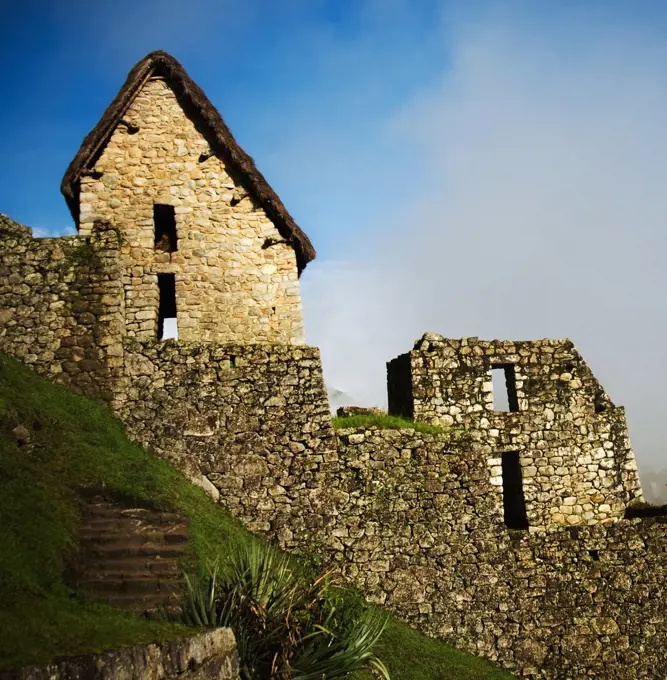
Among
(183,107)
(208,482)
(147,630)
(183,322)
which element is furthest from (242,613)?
(183,107)

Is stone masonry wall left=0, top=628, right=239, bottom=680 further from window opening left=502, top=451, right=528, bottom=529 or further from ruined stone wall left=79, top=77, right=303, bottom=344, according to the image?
window opening left=502, top=451, right=528, bottom=529

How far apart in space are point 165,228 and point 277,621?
30.0 ft

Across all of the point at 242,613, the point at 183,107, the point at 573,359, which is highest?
the point at 183,107

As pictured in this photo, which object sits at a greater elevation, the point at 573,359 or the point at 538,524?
the point at 573,359

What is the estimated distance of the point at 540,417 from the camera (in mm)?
14500

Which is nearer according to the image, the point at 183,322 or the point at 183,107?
the point at 183,322

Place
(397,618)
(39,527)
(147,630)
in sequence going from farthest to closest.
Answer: (397,618)
(39,527)
(147,630)

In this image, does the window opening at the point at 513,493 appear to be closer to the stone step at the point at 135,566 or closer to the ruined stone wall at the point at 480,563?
the ruined stone wall at the point at 480,563

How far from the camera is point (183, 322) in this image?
1364 cm

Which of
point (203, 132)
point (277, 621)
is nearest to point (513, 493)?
point (277, 621)

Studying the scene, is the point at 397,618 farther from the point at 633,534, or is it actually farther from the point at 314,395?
the point at 633,534

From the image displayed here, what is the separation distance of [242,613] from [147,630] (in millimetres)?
1544

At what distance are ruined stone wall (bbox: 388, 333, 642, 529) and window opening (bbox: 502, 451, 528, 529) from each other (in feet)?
0.50

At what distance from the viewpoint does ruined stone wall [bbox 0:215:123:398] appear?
12.2 m
